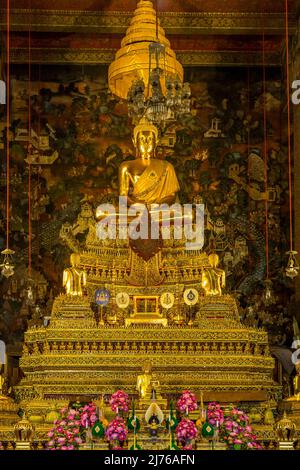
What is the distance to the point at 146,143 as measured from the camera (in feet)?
37.5

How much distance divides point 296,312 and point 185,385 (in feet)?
12.2

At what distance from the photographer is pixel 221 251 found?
1325 cm

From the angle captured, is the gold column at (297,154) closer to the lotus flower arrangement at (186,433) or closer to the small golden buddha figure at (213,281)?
the small golden buddha figure at (213,281)

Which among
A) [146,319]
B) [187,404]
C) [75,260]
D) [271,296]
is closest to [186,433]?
[187,404]

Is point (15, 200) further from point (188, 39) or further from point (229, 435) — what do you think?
point (229, 435)

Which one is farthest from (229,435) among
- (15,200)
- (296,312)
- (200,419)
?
Answer: (15,200)

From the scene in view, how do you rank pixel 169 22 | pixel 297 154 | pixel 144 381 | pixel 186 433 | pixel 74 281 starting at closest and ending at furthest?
1. pixel 186 433
2. pixel 144 381
3. pixel 74 281
4. pixel 297 154
5. pixel 169 22

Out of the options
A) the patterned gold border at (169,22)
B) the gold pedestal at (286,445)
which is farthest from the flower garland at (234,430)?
the patterned gold border at (169,22)

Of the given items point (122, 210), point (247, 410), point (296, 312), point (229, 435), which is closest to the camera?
point (229, 435)

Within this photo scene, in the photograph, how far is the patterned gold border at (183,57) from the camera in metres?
13.6

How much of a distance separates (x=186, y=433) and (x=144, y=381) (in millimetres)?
1619

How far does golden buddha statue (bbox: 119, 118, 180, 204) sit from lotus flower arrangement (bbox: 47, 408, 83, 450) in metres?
3.95

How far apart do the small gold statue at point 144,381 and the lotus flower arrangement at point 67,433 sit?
3.30ft

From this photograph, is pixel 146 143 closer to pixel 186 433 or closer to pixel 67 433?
pixel 67 433
